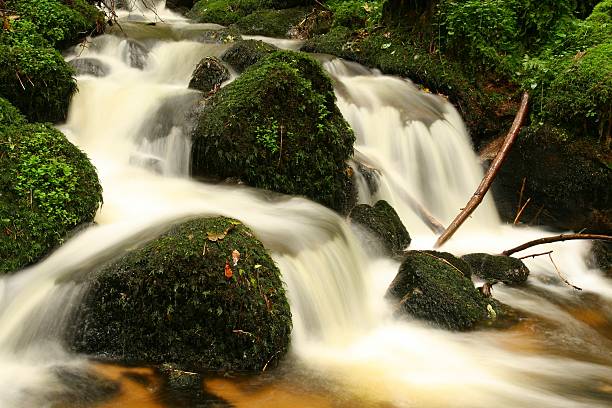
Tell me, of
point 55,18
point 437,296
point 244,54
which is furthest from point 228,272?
point 55,18

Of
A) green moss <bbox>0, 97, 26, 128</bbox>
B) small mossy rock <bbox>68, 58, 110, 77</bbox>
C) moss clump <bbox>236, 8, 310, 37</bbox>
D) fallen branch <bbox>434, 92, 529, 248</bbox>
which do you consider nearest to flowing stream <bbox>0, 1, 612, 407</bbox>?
small mossy rock <bbox>68, 58, 110, 77</bbox>

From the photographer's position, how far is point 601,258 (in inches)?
275

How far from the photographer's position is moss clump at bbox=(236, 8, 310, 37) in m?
13.4

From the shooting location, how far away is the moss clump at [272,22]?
13359 millimetres

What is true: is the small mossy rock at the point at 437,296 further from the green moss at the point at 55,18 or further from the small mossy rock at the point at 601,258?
the green moss at the point at 55,18

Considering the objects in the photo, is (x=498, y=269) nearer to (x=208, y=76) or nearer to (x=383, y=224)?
(x=383, y=224)

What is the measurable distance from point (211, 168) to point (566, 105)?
5.03 m

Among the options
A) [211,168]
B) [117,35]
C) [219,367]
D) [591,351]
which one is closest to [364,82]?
[211,168]

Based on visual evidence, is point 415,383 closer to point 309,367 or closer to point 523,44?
point 309,367

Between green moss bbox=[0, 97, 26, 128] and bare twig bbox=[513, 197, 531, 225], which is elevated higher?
green moss bbox=[0, 97, 26, 128]

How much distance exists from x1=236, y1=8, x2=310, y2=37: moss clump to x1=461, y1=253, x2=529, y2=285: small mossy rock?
844 centimetres

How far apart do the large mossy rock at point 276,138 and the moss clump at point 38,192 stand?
157cm

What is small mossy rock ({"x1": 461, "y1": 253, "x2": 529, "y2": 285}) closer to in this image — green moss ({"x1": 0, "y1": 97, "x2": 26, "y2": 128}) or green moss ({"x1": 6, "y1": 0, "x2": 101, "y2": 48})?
green moss ({"x1": 0, "y1": 97, "x2": 26, "y2": 128})

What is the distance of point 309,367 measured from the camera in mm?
4164
